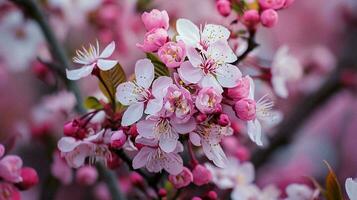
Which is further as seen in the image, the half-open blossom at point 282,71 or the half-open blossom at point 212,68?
the half-open blossom at point 282,71

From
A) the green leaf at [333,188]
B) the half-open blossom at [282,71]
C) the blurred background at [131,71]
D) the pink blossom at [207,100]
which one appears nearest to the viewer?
the pink blossom at [207,100]

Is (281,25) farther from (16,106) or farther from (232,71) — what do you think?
(232,71)

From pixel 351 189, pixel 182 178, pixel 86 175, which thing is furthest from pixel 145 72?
pixel 86 175

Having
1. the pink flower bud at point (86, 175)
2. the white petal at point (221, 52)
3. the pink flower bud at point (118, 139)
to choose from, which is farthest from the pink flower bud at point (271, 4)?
the pink flower bud at point (86, 175)

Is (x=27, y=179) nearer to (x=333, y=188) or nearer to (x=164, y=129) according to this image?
(x=164, y=129)

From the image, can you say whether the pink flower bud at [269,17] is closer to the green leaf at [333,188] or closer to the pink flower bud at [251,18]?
the pink flower bud at [251,18]

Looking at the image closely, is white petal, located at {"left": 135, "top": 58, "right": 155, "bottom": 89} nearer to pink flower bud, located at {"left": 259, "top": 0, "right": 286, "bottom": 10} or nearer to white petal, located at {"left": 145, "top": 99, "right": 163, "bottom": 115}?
white petal, located at {"left": 145, "top": 99, "right": 163, "bottom": 115}
